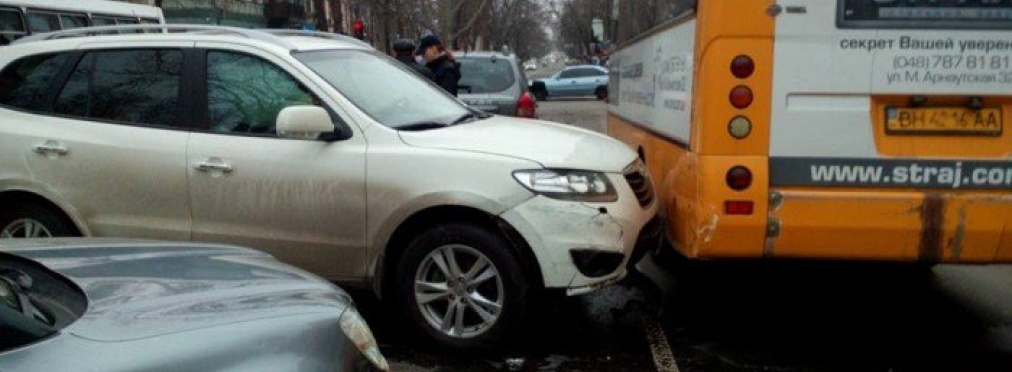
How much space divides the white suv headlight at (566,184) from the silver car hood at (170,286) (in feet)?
5.08

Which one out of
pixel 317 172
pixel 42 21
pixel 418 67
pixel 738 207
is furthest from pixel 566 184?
pixel 42 21

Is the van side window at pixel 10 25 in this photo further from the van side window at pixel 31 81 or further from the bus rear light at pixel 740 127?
the bus rear light at pixel 740 127

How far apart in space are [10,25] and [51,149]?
9.77 m

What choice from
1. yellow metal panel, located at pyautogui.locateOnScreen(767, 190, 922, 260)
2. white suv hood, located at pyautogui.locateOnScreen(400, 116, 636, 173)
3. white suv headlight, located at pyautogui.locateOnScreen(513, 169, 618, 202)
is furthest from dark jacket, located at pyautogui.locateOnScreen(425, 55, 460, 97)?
yellow metal panel, located at pyautogui.locateOnScreen(767, 190, 922, 260)

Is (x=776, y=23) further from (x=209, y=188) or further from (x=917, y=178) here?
(x=209, y=188)

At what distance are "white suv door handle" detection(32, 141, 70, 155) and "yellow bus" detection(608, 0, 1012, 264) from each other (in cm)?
358

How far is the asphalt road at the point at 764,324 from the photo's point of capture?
15.3 ft

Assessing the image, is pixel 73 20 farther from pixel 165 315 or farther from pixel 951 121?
pixel 165 315

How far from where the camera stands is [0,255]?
2.64 meters

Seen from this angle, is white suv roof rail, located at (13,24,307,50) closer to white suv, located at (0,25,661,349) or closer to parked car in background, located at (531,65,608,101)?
white suv, located at (0,25,661,349)

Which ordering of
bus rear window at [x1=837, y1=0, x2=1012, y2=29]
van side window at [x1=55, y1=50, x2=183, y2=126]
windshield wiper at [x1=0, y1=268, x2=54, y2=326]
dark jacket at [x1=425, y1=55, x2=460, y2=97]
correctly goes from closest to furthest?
windshield wiper at [x1=0, y1=268, x2=54, y2=326], bus rear window at [x1=837, y1=0, x2=1012, y2=29], van side window at [x1=55, y1=50, x2=183, y2=126], dark jacket at [x1=425, y1=55, x2=460, y2=97]

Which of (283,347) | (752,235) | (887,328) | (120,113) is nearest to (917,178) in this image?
(752,235)

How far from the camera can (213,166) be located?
4816 mm

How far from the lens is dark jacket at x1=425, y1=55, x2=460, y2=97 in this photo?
952cm
